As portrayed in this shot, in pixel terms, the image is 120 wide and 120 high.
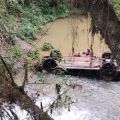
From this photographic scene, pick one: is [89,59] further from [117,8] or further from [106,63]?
[117,8]

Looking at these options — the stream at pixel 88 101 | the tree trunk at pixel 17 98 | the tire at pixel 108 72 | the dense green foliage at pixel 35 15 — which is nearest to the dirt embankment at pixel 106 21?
the tree trunk at pixel 17 98

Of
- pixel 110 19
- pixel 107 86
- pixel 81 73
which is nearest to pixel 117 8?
pixel 110 19

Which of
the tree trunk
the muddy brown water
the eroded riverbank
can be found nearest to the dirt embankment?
the tree trunk

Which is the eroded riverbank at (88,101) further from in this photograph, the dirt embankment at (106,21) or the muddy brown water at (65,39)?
the dirt embankment at (106,21)

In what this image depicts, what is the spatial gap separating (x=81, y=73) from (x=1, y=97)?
967 centimetres

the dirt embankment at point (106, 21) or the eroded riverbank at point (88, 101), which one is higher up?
the dirt embankment at point (106, 21)

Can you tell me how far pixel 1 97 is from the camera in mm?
4984

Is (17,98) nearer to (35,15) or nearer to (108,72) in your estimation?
(108,72)

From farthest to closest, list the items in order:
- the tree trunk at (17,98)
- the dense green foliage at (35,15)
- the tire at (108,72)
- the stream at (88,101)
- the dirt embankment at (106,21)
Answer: the dense green foliage at (35,15), the tire at (108,72), the stream at (88,101), the dirt embankment at (106,21), the tree trunk at (17,98)

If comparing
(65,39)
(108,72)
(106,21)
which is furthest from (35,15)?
(106,21)

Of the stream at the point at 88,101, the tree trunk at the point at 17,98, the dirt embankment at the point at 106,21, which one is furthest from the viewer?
the stream at the point at 88,101

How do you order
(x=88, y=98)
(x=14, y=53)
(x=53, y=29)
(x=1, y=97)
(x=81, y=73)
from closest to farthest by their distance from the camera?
(x=1, y=97) → (x=14, y=53) → (x=88, y=98) → (x=81, y=73) → (x=53, y=29)

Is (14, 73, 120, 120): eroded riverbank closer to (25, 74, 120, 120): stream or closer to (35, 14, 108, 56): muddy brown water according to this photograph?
(25, 74, 120, 120): stream

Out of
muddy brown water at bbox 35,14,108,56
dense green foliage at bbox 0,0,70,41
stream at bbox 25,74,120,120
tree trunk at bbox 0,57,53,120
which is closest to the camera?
tree trunk at bbox 0,57,53,120
